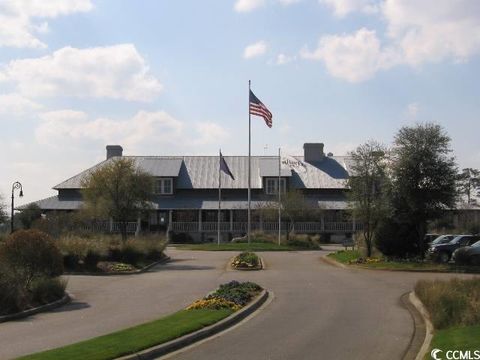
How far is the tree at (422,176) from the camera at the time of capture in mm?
31562

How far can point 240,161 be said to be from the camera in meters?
73.2

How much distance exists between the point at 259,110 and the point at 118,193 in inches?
475

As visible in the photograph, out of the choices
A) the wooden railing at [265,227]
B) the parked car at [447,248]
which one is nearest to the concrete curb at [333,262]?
the parked car at [447,248]

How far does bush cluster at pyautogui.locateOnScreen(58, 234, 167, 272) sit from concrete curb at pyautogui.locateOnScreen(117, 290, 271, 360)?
48.7 ft

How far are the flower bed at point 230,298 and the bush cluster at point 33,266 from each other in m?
4.81

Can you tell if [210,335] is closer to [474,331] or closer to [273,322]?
[273,322]

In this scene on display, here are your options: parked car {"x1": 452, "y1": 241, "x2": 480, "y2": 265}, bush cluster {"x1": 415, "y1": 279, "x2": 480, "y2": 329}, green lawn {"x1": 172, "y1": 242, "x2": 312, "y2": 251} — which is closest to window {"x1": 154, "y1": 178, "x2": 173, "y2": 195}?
green lawn {"x1": 172, "y1": 242, "x2": 312, "y2": 251}

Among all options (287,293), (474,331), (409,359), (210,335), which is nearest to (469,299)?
(474,331)

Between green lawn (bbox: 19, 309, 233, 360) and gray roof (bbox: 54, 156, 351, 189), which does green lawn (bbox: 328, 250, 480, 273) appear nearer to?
green lawn (bbox: 19, 309, 233, 360)

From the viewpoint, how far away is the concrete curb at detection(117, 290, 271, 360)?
34.6 ft

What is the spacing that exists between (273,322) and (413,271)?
53.4ft

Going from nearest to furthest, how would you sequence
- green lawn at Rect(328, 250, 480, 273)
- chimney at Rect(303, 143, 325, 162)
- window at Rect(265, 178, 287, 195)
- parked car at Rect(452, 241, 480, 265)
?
green lawn at Rect(328, 250, 480, 273) < parked car at Rect(452, 241, 480, 265) < window at Rect(265, 178, 287, 195) < chimney at Rect(303, 143, 325, 162)

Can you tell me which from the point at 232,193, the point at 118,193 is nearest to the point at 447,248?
the point at 118,193

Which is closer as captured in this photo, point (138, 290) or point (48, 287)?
point (48, 287)
